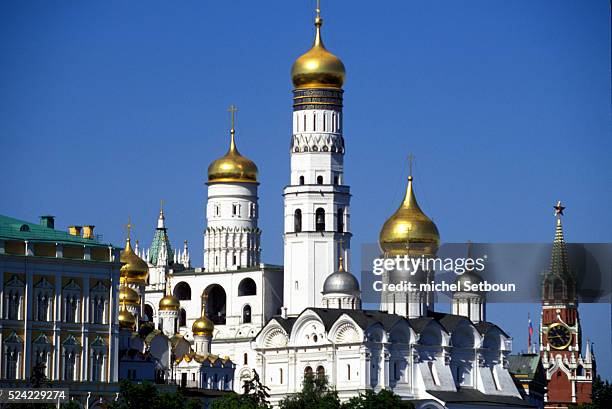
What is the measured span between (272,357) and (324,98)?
1158cm

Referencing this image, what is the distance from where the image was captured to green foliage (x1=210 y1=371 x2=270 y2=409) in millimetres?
80438

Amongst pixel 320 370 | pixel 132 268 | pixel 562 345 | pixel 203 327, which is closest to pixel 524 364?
pixel 562 345

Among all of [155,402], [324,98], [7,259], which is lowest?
[155,402]

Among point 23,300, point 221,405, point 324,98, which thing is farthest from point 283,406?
point 324,98

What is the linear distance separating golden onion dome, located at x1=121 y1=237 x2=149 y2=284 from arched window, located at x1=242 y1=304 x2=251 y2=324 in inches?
187

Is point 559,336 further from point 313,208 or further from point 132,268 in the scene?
point 132,268

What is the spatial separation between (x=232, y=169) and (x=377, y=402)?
23.6 m

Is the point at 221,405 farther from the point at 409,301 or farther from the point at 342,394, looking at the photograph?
the point at 409,301

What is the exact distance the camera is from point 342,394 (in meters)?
93.5

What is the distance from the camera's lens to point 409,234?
332 ft

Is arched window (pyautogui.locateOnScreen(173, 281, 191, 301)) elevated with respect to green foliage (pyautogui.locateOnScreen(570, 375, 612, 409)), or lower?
elevated

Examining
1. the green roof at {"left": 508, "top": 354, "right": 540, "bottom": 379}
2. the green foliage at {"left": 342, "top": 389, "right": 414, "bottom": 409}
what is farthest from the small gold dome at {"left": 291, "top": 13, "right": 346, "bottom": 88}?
the green roof at {"left": 508, "top": 354, "right": 540, "bottom": 379}

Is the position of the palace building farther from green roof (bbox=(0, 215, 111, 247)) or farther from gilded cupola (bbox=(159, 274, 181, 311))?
gilded cupola (bbox=(159, 274, 181, 311))

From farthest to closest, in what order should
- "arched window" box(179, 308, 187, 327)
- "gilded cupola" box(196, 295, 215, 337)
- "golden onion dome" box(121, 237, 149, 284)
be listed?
"arched window" box(179, 308, 187, 327), "golden onion dome" box(121, 237, 149, 284), "gilded cupola" box(196, 295, 215, 337)
